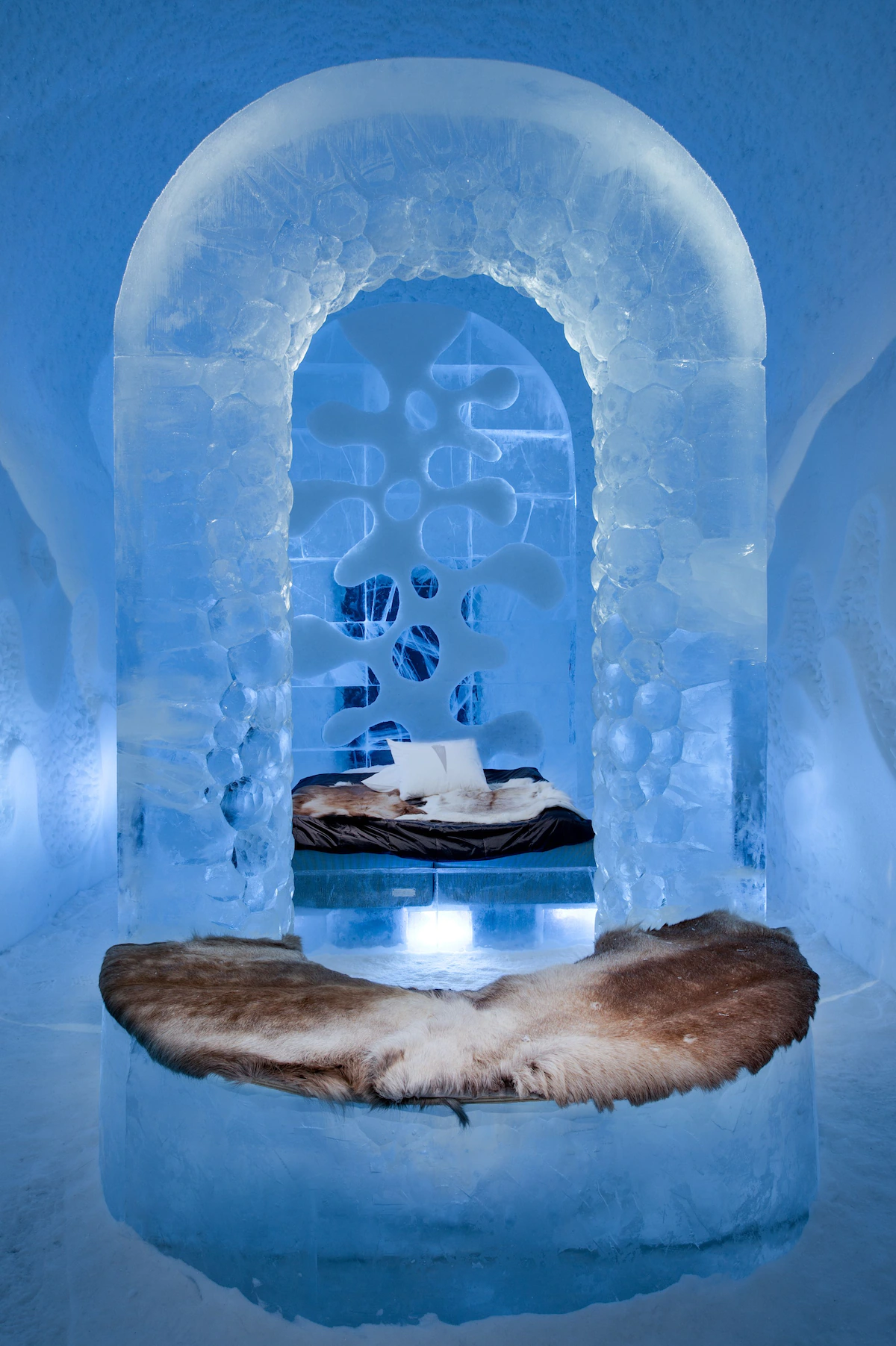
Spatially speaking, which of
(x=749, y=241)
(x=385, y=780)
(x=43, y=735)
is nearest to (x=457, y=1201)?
(x=43, y=735)

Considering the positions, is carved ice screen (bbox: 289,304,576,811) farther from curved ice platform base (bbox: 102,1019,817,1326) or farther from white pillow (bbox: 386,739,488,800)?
curved ice platform base (bbox: 102,1019,817,1326)

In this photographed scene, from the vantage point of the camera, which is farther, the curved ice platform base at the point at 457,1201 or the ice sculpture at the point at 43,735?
the ice sculpture at the point at 43,735

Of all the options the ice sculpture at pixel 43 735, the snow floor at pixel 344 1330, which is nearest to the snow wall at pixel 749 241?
the ice sculpture at pixel 43 735

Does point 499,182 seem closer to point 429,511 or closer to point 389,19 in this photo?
point 389,19

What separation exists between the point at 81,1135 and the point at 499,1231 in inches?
43.6

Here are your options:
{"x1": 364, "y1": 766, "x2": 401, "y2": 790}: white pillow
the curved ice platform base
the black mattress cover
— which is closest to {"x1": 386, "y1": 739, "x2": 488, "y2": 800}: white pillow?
{"x1": 364, "y1": 766, "x2": 401, "y2": 790}: white pillow

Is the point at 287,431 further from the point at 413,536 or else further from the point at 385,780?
the point at 413,536

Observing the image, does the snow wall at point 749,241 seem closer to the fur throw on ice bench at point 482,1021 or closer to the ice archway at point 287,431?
the ice archway at point 287,431

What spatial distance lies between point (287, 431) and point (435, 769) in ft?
7.70

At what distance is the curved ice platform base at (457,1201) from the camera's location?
1621mm

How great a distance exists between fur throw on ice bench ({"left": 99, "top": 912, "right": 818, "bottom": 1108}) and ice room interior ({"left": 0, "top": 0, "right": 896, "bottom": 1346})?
0.01 m

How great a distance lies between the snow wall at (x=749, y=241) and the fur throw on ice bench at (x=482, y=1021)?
54.7 inches

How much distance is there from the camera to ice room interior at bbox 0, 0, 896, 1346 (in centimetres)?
165

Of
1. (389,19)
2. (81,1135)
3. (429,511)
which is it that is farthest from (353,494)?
(81,1135)
